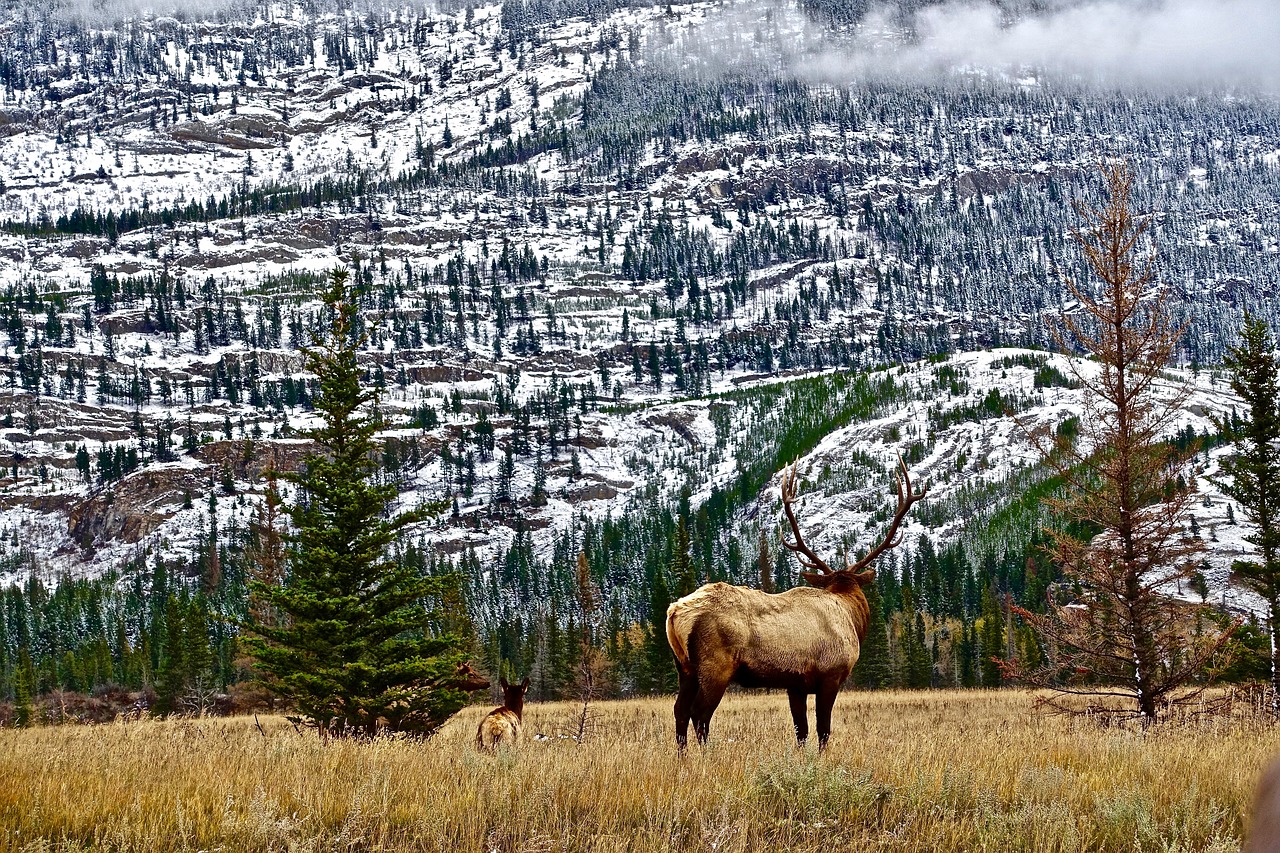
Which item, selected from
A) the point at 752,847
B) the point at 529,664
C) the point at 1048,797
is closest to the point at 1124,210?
the point at 1048,797

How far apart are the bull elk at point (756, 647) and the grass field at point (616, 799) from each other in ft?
4.52

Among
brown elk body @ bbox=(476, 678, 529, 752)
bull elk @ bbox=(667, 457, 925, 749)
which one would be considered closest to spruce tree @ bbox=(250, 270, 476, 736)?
brown elk body @ bbox=(476, 678, 529, 752)

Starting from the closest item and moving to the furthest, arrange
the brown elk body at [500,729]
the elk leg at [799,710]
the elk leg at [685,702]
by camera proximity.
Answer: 1. the elk leg at [685,702]
2. the elk leg at [799,710]
3. the brown elk body at [500,729]

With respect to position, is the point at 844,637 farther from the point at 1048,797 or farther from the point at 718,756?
the point at 1048,797

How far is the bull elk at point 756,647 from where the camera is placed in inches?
401

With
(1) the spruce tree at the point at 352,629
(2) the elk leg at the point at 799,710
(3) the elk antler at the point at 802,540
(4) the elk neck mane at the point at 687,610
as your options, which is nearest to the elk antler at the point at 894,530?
(3) the elk antler at the point at 802,540

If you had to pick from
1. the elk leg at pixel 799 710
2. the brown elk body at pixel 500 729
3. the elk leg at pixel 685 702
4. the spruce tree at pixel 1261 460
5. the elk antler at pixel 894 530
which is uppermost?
the elk antler at pixel 894 530

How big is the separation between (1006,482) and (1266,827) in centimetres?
19713

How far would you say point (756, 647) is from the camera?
33.9 feet

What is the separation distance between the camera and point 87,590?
6668 inches

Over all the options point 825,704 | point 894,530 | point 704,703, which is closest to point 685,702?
point 704,703

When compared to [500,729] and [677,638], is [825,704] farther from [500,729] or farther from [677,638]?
[500,729]

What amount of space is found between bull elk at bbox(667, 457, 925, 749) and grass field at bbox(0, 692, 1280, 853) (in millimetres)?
1378

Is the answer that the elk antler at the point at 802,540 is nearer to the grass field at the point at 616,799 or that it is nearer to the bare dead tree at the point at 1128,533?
the bare dead tree at the point at 1128,533
